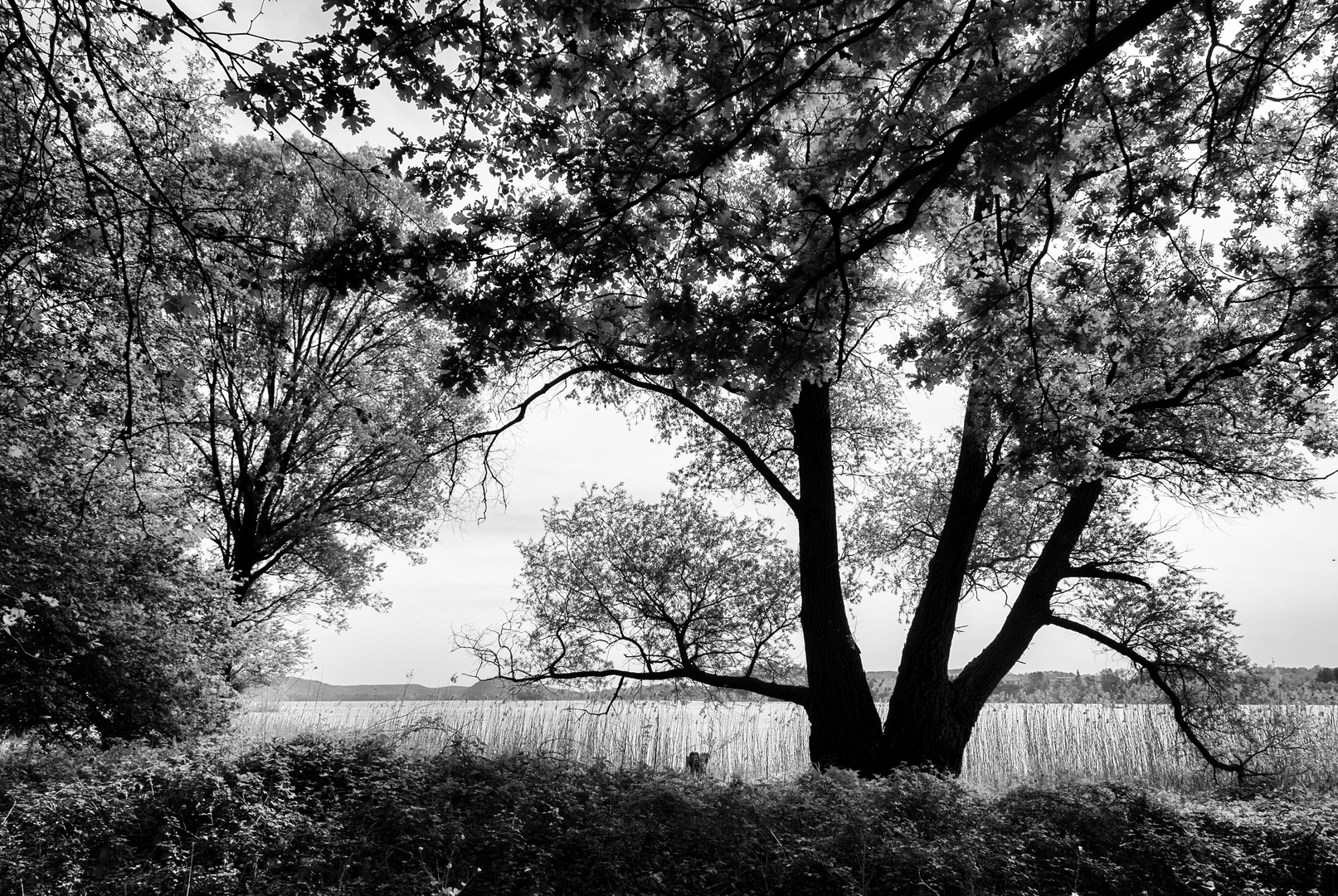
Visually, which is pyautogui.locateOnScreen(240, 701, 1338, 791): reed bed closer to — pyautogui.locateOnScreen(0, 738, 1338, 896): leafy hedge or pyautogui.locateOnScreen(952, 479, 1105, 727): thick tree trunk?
pyautogui.locateOnScreen(952, 479, 1105, 727): thick tree trunk

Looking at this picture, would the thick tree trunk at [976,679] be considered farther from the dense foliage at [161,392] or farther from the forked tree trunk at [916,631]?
the dense foliage at [161,392]

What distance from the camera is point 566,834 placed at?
5984 mm

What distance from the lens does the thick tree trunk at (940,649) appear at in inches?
348

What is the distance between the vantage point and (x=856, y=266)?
Answer: 5504mm

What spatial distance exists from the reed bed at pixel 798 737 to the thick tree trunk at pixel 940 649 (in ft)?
7.77

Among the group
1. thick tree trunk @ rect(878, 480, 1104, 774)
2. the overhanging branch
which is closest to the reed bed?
the overhanging branch

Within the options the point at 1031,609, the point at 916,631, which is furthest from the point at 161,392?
the point at 1031,609

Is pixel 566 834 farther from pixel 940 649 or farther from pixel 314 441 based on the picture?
pixel 314 441

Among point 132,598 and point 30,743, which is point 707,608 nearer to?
point 132,598

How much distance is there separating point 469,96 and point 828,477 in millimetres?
6553

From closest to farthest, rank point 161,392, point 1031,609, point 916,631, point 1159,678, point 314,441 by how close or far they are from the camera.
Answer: point 161,392 → point 916,631 → point 1031,609 → point 1159,678 → point 314,441

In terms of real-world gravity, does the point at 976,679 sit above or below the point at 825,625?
below

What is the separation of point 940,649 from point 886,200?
591 cm

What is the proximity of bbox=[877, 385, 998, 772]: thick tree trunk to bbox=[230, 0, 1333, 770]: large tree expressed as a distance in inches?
1.9
